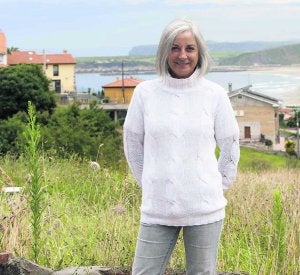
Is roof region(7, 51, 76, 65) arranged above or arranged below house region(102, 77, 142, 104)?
above

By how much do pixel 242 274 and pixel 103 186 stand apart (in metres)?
3.56

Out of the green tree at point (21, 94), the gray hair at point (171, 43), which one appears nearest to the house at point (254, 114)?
the green tree at point (21, 94)

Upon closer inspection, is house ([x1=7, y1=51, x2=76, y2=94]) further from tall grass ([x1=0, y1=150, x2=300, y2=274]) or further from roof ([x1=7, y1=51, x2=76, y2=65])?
tall grass ([x1=0, y1=150, x2=300, y2=274])

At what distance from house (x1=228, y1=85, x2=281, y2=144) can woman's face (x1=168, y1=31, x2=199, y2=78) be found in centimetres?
6798

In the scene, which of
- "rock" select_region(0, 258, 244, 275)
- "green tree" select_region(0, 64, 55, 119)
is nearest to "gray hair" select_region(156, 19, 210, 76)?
"rock" select_region(0, 258, 244, 275)

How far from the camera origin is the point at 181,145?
2.94 meters

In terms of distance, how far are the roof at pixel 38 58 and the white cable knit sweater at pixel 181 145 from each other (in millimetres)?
82560

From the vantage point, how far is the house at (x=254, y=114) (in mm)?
70750

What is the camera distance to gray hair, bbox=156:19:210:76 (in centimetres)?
299

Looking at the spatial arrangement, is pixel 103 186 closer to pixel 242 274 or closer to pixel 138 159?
pixel 242 274

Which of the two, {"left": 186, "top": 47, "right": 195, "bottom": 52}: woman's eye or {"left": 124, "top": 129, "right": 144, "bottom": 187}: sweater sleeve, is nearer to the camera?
{"left": 186, "top": 47, "right": 195, "bottom": 52}: woman's eye

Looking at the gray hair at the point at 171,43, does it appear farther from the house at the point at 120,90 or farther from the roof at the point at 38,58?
the roof at the point at 38,58

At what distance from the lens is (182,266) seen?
4.25 metres

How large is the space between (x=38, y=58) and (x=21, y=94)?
3836cm
